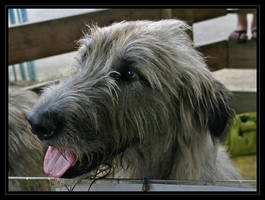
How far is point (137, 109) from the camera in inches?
89.5

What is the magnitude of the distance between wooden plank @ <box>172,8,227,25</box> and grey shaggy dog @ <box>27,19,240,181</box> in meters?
2.38

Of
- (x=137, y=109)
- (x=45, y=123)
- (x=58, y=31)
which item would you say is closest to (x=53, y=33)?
(x=58, y=31)

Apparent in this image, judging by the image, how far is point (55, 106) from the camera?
6.70 ft

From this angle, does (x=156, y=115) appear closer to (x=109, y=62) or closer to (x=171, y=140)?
(x=171, y=140)

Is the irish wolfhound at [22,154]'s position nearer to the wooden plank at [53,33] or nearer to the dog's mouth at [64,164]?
the wooden plank at [53,33]

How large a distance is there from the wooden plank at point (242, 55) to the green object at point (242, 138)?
77 centimetres

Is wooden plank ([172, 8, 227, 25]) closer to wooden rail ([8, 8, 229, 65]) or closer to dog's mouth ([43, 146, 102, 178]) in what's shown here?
wooden rail ([8, 8, 229, 65])

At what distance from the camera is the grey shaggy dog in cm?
209

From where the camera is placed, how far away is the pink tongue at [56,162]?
217 centimetres

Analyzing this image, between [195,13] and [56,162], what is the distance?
11.9 ft

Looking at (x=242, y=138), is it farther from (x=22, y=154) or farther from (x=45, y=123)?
(x=45, y=123)

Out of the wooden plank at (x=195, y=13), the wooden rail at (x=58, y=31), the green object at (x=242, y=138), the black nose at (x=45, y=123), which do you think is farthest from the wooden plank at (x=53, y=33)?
the black nose at (x=45, y=123)

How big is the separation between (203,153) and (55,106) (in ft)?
3.66
